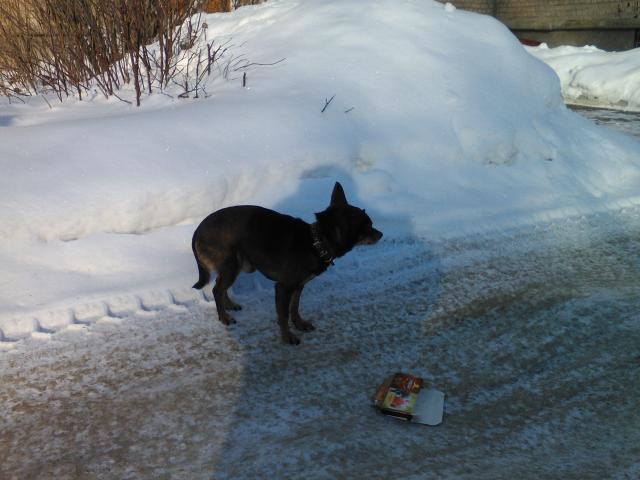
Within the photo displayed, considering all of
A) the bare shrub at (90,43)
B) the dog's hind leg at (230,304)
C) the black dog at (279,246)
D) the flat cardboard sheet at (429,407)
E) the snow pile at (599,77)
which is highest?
the bare shrub at (90,43)

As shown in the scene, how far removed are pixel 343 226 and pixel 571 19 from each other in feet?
71.9

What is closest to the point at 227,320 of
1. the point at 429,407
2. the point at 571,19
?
the point at 429,407

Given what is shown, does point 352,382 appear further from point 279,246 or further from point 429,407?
point 279,246

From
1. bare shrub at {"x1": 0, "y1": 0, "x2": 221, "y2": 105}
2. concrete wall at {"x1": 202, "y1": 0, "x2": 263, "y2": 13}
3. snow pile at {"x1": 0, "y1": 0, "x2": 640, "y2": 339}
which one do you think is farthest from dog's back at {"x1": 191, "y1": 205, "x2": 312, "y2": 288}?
concrete wall at {"x1": 202, "y1": 0, "x2": 263, "y2": 13}

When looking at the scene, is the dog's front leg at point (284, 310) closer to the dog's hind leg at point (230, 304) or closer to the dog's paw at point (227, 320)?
the dog's paw at point (227, 320)

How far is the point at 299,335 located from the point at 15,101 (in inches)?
202

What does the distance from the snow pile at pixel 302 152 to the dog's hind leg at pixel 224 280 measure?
1.95 ft

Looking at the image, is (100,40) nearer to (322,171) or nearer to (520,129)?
(322,171)

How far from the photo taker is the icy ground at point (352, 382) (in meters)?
2.58

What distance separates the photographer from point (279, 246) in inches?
140

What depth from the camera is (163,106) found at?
6.08 m

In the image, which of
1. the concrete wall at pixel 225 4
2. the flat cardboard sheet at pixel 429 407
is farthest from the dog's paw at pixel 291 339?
the concrete wall at pixel 225 4

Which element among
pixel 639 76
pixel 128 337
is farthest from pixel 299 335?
pixel 639 76

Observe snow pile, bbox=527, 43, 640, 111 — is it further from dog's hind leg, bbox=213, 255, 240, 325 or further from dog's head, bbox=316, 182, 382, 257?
dog's hind leg, bbox=213, 255, 240, 325
